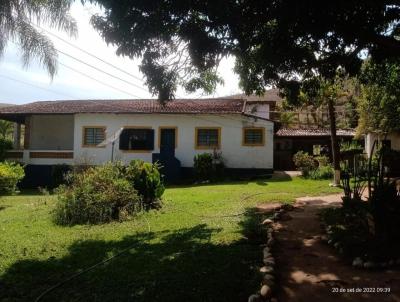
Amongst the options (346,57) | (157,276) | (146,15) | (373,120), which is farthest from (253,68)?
(373,120)

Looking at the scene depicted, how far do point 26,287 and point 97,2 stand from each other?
4492 millimetres

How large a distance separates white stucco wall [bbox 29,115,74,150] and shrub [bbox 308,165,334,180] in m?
14.8

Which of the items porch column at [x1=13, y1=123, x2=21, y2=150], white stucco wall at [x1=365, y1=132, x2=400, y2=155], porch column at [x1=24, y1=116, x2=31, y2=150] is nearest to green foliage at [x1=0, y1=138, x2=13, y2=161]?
porch column at [x1=24, y1=116, x2=31, y2=150]

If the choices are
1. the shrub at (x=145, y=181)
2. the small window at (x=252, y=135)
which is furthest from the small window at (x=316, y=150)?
the shrub at (x=145, y=181)

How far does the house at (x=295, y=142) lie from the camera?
91.5 feet

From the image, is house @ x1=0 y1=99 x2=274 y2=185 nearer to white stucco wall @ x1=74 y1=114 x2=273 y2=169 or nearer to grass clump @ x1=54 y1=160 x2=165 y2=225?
white stucco wall @ x1=74 y1=114 x2=273 y2=169

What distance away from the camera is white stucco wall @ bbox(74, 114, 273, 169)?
22.0m

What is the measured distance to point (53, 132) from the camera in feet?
84.4

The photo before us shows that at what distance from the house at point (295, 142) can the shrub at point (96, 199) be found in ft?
59.8

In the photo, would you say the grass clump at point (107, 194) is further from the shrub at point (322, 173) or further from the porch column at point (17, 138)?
the porch column at point (17, 138)

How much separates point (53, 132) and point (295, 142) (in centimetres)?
1636

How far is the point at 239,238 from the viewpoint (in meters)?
7.50

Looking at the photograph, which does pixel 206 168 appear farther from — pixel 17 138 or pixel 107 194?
pixel 17 138

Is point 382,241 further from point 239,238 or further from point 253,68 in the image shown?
point 253,68
